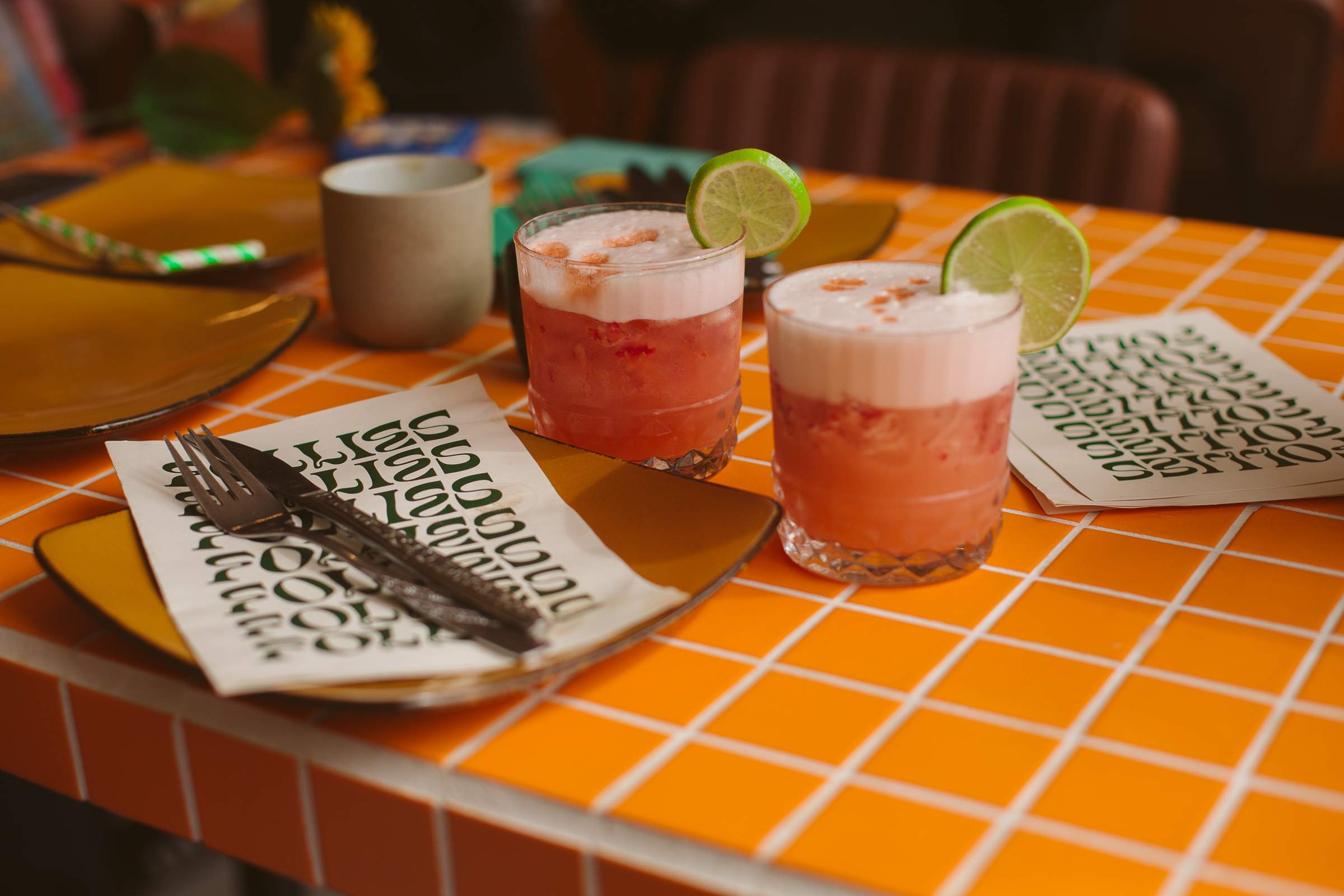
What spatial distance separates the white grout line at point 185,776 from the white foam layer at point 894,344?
0.41m

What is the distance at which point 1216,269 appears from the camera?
1.37 m

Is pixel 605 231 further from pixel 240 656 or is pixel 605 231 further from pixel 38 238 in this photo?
pixel 38 238

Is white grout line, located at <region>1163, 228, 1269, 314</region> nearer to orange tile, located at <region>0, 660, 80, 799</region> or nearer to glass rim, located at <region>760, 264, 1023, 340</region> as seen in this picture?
glass rim, located at <region>760, 264, 1023, 340</region>

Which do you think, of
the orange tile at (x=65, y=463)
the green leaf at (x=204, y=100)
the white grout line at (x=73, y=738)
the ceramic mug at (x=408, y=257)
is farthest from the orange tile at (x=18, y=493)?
the green leaf at (x=204, y=100)

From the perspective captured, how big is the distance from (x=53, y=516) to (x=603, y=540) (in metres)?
0.43

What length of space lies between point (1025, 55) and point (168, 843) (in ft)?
9.85

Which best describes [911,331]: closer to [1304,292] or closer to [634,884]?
[634,884]

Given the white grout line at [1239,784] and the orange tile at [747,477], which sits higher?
the orange tile at [747,477]

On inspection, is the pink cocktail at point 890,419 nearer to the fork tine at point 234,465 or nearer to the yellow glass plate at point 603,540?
the yellow glass plate at point 603,540

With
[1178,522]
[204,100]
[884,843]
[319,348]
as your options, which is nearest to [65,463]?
[319,348]

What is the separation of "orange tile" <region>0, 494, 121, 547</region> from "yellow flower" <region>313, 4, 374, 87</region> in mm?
1098

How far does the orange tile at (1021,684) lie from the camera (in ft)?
2.16

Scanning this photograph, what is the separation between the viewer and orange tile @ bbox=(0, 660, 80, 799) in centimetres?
74

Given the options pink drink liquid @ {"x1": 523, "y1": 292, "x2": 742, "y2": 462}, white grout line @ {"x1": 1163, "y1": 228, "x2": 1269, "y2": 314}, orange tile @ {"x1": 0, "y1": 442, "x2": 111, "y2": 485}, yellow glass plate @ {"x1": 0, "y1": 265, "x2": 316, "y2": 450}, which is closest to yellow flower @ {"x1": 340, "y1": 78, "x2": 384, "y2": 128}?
yellow glass plate @ {"x1": 0, "y1": 265, "x2": 316, "y2": 450}
